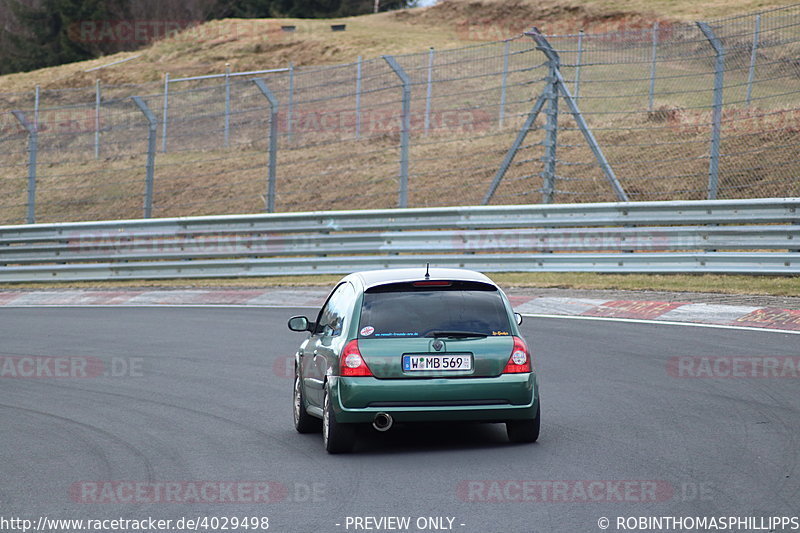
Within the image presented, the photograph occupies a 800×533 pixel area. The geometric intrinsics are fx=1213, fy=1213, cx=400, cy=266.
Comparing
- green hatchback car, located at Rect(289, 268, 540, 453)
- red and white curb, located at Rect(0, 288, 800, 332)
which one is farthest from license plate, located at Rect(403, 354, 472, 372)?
red and white curb, located at Rect(0, 288, 800, 332)

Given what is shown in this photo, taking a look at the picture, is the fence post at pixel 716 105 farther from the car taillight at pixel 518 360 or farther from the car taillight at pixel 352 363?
the car taillight at pixel 352 363

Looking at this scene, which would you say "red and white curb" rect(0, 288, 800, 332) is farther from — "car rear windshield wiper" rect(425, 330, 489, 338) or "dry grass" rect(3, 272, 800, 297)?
"car rear windshield wiper" rect(425, 330, 489, 338)

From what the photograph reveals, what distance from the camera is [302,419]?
9.03m

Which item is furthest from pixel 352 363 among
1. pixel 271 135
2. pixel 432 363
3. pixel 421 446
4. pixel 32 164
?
pixel 32 164

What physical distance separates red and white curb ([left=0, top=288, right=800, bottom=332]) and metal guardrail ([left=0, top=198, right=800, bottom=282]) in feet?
2.97

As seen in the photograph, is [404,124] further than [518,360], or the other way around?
[404,124]

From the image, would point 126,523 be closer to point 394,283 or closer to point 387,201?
point 394,283

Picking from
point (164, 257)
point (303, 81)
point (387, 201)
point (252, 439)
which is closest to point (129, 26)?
point (303, 81)

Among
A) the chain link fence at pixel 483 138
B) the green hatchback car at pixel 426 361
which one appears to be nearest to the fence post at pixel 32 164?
the chain link fence at pixel 483 138

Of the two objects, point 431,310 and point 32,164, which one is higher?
point 32,164

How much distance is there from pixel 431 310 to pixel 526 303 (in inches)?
341

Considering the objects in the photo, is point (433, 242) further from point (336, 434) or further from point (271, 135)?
point (336, 434)

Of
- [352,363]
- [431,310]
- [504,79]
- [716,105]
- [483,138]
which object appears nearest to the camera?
[352,363]

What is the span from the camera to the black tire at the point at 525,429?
8164 mm
